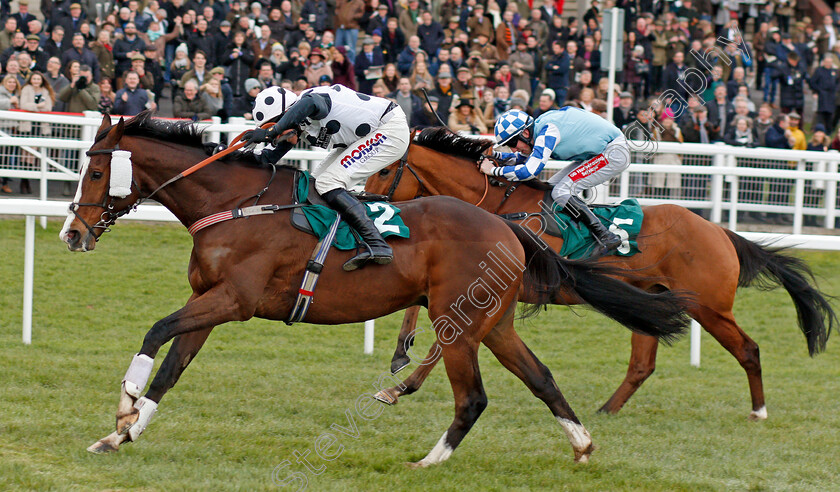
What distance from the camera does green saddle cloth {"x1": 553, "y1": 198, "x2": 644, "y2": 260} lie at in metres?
6.23

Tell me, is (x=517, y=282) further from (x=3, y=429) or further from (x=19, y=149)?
(x=19, y=149)

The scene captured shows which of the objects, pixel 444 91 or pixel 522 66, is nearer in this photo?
pixel 444 91

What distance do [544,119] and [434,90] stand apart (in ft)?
21.6

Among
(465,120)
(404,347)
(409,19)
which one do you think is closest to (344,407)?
(404,347)

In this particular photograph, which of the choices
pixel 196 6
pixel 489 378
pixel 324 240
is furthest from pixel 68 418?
pixel 196 6

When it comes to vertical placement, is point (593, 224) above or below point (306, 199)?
below

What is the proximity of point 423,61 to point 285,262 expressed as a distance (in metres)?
8.30

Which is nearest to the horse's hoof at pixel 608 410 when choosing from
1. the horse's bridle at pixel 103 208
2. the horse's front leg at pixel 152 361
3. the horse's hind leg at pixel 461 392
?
the horse's hind leg at pixel 461 392

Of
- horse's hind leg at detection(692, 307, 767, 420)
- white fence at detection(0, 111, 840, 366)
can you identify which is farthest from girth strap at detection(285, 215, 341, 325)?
white fence at detection(0, 111, 840, 366)

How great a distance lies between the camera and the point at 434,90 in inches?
500

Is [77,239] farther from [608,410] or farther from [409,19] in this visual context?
[409,19]

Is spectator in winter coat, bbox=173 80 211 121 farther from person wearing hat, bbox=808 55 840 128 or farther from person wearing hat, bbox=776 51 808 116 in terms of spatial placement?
person wearing hat, bbox=808 55 840 128

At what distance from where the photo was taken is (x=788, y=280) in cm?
683

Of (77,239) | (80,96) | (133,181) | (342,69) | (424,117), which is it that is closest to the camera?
(77,239)
